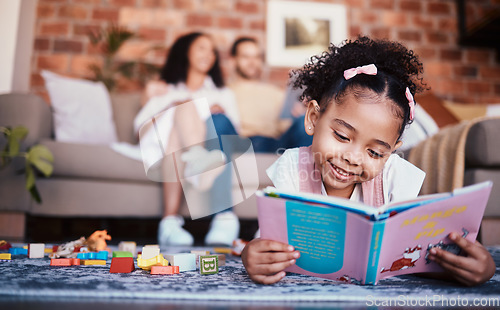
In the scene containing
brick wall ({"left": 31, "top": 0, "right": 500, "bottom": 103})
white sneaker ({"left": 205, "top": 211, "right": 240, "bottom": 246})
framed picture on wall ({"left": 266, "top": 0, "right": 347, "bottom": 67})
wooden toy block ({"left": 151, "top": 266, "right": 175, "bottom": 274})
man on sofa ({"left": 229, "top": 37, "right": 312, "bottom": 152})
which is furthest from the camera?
framed picture on wall ({"left": 266, "top": 0, "right": 347, "bottom": 67})

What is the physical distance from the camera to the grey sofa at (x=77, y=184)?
1678 millimetres

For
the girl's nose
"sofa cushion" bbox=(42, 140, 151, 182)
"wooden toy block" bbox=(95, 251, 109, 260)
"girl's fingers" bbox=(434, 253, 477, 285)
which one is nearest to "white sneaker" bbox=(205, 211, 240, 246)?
"sofa cushion" bbox=(42, 140, 151, 182)

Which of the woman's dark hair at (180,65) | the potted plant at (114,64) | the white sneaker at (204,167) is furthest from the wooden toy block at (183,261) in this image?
the potted plant at (114,64)

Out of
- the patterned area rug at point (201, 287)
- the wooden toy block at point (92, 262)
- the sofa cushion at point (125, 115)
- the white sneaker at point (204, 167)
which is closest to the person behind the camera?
the patterned area rug at point (201, 287)

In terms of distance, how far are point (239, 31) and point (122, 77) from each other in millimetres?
876

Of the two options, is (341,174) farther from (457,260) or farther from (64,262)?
(64,262)

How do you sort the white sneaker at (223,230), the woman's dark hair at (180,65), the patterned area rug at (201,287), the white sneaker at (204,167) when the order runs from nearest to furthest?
1. the patterned area rug at (201,287)
2. the white sneaker at (223,230)
3. the white sneaker at (204,167)
4. the woman's dark hair at (180,65)

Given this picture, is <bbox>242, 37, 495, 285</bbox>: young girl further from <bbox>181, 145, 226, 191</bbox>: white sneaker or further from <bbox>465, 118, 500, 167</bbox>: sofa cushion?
<bbox>181, 145, 226, 191</bbox>: white sneaker

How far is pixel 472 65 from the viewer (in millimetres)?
3188

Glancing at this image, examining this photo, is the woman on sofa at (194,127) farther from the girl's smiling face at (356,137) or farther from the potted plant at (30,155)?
the girl's smiling face at (356,137)

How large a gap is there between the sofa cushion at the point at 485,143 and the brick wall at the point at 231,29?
5.40 feet

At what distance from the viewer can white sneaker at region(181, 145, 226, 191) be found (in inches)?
69.7

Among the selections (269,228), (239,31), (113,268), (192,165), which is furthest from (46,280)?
(239,31)

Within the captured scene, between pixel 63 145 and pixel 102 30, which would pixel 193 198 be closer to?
pixel 63 145
